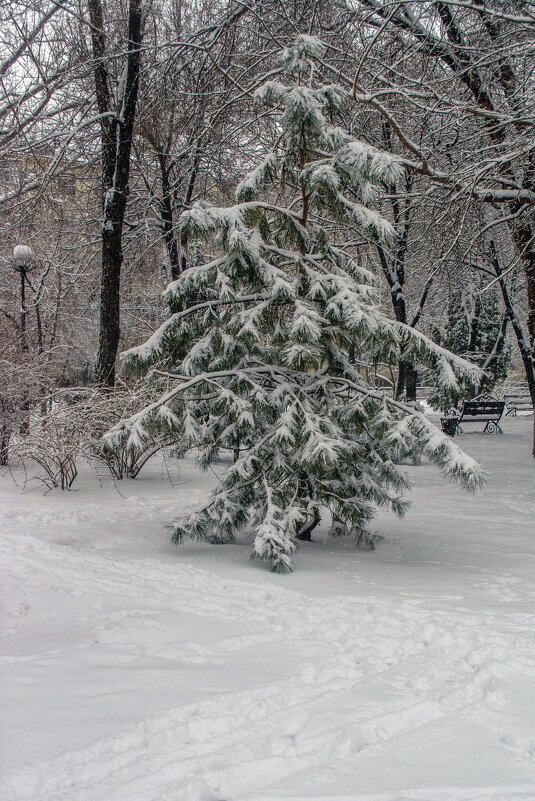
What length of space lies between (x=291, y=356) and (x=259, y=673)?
2.72 metres

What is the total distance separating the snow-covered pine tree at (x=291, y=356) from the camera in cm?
534

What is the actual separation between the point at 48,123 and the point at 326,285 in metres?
7.52

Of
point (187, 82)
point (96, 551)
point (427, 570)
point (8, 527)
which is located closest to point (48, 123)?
point (187, 82)

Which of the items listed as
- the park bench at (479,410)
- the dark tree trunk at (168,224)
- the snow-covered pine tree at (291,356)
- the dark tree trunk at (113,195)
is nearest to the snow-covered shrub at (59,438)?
the dark tree trunk at (113,195)

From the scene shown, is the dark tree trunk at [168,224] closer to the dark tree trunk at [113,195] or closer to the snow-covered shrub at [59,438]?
the dark tree trunk at [113,195]

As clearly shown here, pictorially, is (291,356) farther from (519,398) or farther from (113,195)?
(519,398)

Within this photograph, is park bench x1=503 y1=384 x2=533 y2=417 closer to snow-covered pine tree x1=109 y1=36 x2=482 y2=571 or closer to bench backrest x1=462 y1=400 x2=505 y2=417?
bench backrest x1=462 y1=400 x2=505 y2=417

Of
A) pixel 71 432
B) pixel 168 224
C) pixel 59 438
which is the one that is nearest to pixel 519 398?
pixel 168 224

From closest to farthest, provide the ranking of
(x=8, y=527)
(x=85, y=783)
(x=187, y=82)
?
(x=85, y=783) < (x=8, y=527) < (x=187, y=82)

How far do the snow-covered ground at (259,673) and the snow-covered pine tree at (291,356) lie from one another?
637 millimetres

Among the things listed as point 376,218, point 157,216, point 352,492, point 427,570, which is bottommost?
point 427,570

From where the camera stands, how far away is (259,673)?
3043mm

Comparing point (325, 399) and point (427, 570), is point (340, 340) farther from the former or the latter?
point (427, 570)

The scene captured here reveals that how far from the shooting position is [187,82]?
32.2ft
